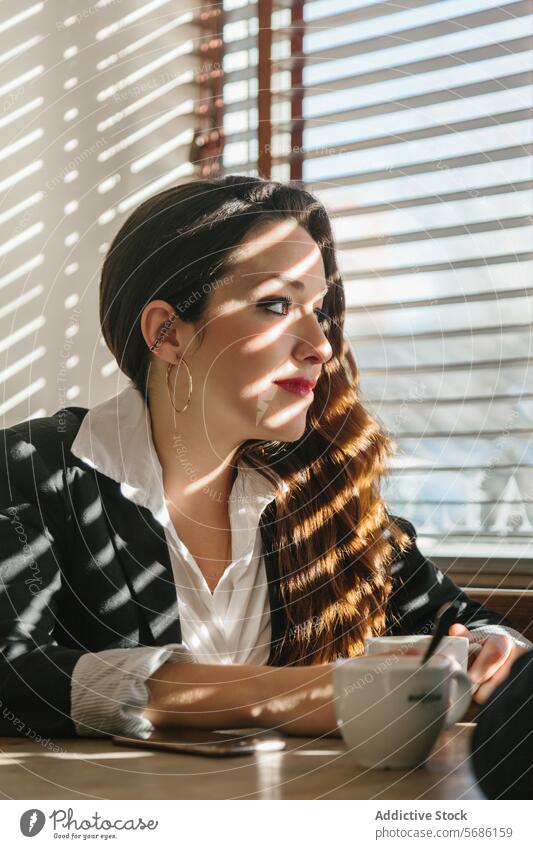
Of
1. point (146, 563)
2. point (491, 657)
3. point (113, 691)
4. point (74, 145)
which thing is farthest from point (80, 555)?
point (74, 145)

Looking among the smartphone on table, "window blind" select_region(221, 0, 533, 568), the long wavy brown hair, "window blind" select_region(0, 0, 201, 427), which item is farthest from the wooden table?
"window blind" select_region(0, 0, 201, 427)

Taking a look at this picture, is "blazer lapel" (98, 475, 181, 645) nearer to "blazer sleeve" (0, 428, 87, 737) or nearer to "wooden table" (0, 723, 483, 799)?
"blazer sleeve" (0, 428, 87, 737)

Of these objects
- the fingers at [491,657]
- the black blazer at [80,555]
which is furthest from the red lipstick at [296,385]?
the fingers at [491,657]

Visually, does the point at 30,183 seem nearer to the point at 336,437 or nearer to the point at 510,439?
the point at 336,437

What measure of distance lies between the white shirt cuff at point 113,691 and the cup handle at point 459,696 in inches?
5.6

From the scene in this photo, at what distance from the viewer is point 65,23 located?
0.79 metres

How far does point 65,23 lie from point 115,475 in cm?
42

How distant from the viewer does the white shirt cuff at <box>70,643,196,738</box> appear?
1.42 feet

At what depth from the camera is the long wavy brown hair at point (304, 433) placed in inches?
24.0

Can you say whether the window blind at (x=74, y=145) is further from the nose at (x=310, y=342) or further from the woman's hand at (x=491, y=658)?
the woman's hand at (x=491, y=658)

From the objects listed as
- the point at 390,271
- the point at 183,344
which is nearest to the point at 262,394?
the point at 183,344

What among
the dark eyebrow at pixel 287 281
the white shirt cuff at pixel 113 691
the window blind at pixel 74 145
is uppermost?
→ the window blind at pixel 74 145

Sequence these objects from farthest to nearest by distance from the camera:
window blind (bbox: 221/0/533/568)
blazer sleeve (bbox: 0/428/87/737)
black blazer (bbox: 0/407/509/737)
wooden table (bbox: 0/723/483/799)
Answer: window blind (bbox: 221/0/533/568) < black blazer (bbox: 0/407/509/737) < blazer sleeve (bbox: 0/428/87/737) < wooden table (bbox: 0/723/483/799)

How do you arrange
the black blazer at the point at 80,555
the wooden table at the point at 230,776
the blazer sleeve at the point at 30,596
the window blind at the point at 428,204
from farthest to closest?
the window blind at the point at 428,204
the black blazer at the point at 80,555
the blazer sleeve at the point at 30,596
the wooden table at the point at 230,776
